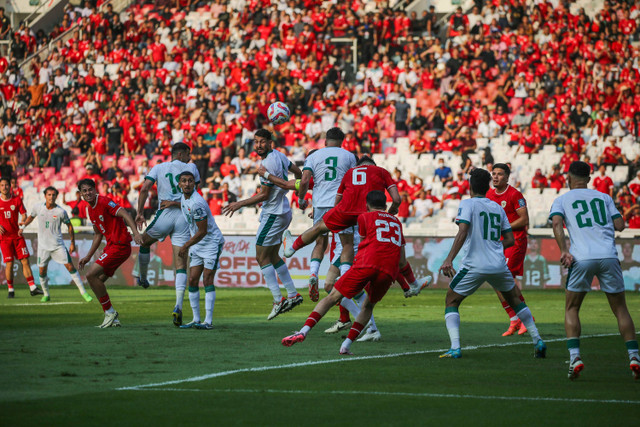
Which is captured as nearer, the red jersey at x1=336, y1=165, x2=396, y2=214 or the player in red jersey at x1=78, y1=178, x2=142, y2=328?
the red jersey at x1=336, y1=165, x2=396, y2=214

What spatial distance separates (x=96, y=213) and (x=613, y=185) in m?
15.8

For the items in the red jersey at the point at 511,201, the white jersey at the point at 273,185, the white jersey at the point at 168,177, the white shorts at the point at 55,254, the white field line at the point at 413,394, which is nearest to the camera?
the white field line at the point at 413,394

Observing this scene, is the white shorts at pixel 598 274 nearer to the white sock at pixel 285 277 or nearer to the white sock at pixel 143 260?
the white sock at pixel 285 277

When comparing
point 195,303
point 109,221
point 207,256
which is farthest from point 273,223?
point 109,221

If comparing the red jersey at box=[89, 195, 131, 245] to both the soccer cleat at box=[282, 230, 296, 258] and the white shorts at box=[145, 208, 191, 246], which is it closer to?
the white shorts at box=[145, 208, 191, 246]

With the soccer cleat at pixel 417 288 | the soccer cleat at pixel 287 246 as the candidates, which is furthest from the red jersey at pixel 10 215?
the soccer cleat at pixel 417 288

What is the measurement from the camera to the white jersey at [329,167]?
1331cm

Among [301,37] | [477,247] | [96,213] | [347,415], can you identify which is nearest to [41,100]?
[301,37]

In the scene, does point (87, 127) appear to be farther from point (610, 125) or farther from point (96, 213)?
point (96, 213)

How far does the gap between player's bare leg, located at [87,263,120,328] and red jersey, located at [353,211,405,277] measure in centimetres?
430

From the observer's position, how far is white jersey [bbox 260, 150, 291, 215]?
13961mm

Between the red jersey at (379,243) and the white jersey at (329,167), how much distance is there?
9.17 feet

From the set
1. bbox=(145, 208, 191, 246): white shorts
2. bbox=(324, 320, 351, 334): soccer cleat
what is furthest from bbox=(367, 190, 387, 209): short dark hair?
bbox=(145, 208, 191, 246): white shorts

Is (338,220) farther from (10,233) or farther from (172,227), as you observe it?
(10,233)
